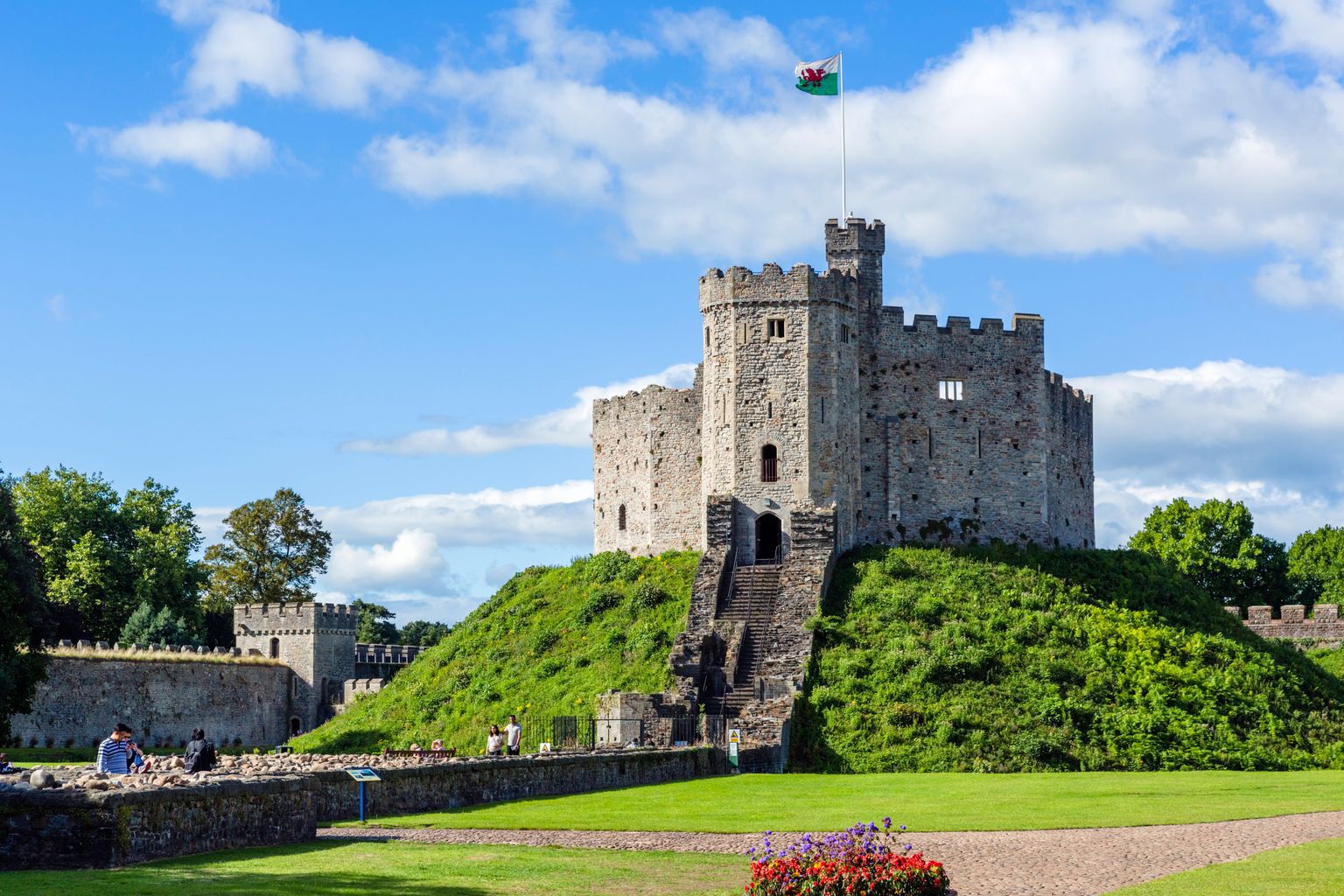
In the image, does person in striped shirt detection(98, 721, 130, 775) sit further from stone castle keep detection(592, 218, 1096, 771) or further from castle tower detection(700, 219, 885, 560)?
castle tower detection(700, 219, 885, 560)

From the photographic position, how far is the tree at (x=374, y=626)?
392 feet

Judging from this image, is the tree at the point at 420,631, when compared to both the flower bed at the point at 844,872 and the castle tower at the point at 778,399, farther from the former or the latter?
the flower bed at the point at 844,872

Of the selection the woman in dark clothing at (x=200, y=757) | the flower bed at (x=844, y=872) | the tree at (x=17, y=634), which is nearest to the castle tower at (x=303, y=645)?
the tree at (x=17, y=634)

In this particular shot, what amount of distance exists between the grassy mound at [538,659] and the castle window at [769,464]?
4.25 meters

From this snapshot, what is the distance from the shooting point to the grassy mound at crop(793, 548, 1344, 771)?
42500 mm

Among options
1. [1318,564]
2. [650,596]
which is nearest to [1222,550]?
[1318,564]

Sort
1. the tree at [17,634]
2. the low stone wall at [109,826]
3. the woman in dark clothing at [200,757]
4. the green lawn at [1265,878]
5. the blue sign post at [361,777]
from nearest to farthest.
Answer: the green lawn at [1265,878]
the low stone wall at [109,826]
the blue sign post at [361,777]
the woman in dark clothing at [200,757]
the tree at [17,634]

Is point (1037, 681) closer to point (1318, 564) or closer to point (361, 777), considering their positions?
point (361, 777)

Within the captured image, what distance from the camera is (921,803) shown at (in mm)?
30609

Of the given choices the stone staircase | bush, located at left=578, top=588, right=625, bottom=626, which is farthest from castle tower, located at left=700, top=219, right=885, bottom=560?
bush, located at left=578, top=588, right=625, bottom=626

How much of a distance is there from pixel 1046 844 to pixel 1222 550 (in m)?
69.5

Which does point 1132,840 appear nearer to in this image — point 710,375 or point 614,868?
point 614,868

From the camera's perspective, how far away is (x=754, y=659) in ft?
161

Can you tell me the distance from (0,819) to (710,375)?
4060cm
